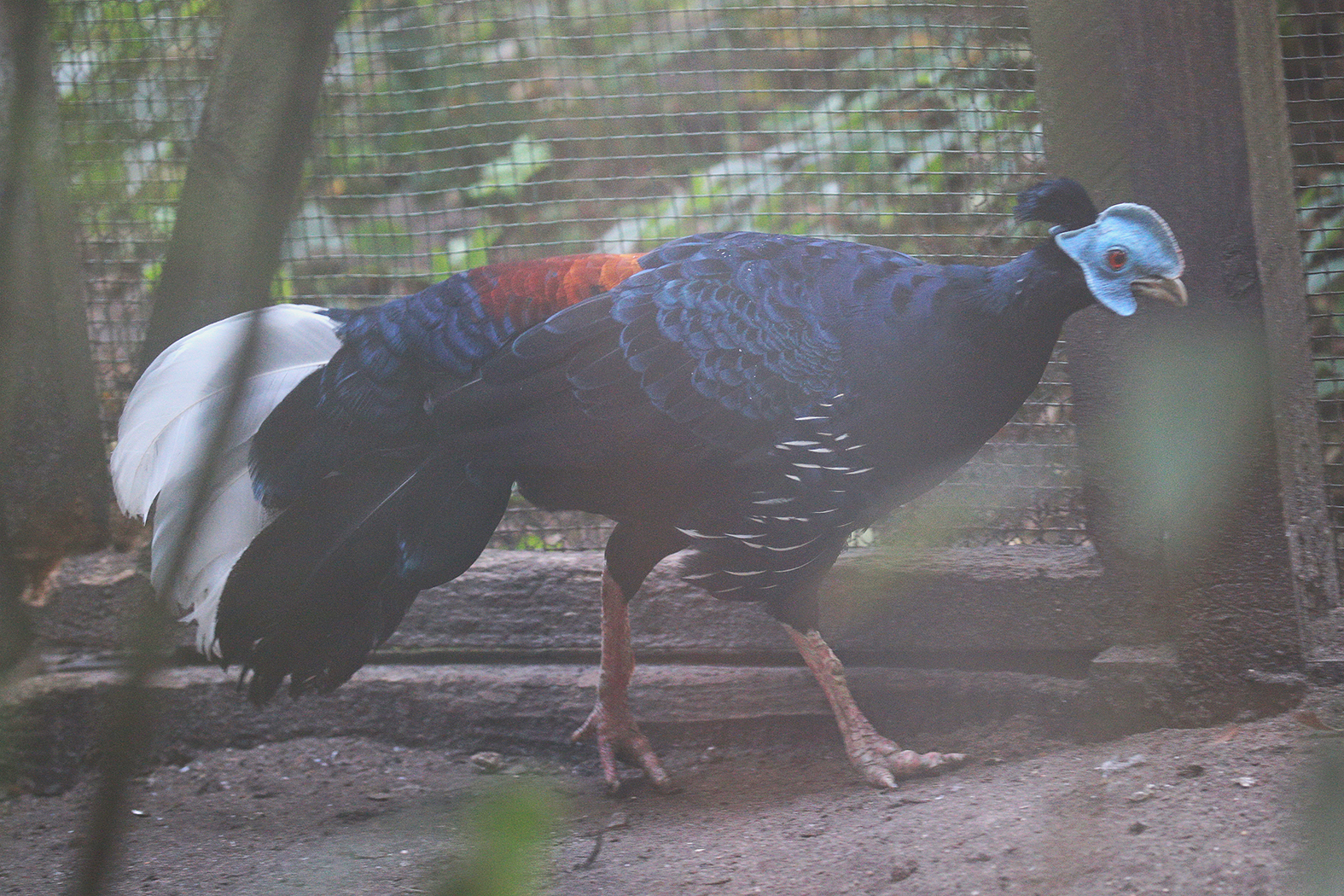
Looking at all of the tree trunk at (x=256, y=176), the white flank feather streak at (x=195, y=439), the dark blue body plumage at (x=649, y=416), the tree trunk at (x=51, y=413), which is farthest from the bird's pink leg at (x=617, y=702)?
the tree trunk at (x=256, y=176)

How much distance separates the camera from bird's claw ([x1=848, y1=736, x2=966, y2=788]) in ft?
8.39

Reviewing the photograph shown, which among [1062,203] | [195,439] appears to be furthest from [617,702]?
[1062,203]

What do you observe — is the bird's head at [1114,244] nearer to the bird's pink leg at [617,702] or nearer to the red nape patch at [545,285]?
the red nape patch at [545,285]

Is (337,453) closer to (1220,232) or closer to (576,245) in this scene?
(576,245)

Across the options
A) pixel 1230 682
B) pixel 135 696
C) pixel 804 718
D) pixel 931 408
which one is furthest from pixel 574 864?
pixel 135 696

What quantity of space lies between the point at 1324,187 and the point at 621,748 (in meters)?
2.16

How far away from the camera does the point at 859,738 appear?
2.63 m

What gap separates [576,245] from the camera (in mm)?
3541

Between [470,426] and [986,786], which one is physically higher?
[470,426]

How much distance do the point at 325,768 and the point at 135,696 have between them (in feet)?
8.45

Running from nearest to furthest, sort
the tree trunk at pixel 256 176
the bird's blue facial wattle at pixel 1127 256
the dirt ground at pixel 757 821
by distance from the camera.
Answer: the tree trunk at pixel 256 176 < the dirt ground at pixel 757 821 < the bird's blue facial wattle at pixel 1127 256

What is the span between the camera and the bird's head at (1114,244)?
226cm

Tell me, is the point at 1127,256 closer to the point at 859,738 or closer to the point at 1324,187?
the point at 1324,187

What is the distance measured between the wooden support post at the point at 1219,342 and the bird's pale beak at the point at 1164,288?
13 centimetres
